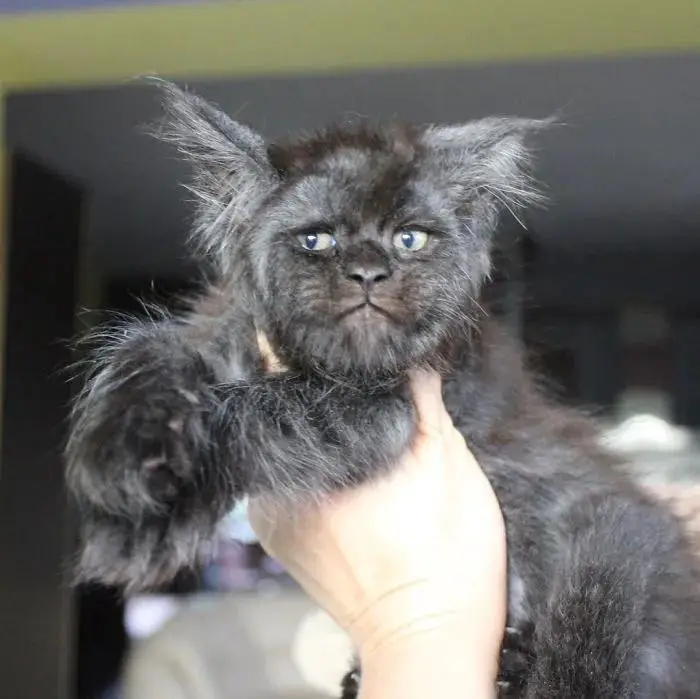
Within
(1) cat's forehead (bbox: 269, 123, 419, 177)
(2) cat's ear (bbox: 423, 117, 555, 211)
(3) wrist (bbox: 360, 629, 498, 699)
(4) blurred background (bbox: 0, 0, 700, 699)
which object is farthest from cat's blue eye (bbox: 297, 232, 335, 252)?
(4) blurred background (bbox: 0, 0, 700, 699)

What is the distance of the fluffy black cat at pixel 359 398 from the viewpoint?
39.2 inches

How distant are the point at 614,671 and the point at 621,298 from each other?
3.83 ft

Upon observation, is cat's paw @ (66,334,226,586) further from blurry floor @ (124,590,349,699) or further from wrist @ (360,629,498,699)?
blurry floor @ (124,590,349,699)

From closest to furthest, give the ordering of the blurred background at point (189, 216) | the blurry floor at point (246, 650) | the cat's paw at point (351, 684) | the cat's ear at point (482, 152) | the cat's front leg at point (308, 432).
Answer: the cat's front leg at point (308, 432)
the cat's ear at point (482, 152)
the cat's paw at point (351, 684)
the blurred background at point (189, 216)
the blurry floor at point (246, 650)

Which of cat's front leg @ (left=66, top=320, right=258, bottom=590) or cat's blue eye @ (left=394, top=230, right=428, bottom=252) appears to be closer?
cat's front leg @ (left=66, top=320, right=258, bottom=590)

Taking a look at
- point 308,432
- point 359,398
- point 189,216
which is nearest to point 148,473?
point 308,432

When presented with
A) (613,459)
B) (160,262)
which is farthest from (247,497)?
(160,262)

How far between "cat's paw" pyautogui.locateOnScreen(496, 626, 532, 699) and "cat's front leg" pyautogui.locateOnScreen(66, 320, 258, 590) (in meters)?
0.55

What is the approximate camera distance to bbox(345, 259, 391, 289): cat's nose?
1.11 meters

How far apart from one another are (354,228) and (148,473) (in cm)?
47

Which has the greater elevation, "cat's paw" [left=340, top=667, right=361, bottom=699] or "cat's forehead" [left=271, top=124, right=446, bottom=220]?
"cat's forehead" [left=271, top=124, right=446, bottom=220]

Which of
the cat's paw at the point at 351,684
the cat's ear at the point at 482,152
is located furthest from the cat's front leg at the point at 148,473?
the cat's paw at the point at 351,684

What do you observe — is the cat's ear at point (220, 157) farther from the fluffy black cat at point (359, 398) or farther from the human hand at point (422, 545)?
the human hand at point (422, 545)

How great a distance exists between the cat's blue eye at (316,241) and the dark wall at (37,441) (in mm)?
1222
